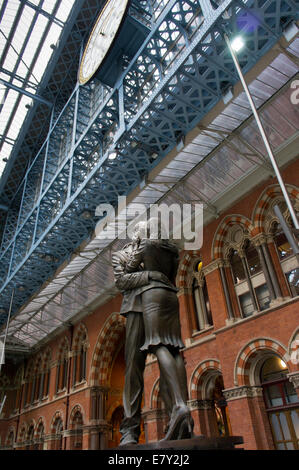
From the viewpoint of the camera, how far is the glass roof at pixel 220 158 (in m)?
9.03

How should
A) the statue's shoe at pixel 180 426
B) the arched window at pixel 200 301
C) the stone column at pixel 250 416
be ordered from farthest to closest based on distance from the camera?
the arched window at pixel 200 301
the stone column at pixel 250 416
the statue's shoe at pixel 180 426

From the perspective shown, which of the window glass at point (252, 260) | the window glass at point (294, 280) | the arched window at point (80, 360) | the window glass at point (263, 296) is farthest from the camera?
the arched window at point (80, 360)

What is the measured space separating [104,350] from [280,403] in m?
9.85

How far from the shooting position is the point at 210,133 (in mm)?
10258

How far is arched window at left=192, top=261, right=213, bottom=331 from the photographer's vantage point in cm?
1298

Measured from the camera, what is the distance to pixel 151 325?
370 cm

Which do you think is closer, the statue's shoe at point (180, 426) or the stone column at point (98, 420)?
the statue's shoe at point (180, 426)

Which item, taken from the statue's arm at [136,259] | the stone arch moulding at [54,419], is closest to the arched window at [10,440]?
the stone arch moulding at [54,419]

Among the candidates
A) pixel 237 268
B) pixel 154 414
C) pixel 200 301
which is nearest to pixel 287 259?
pixel 237 268

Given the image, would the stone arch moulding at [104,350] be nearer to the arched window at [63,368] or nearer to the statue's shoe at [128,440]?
the arched window at [63,368]

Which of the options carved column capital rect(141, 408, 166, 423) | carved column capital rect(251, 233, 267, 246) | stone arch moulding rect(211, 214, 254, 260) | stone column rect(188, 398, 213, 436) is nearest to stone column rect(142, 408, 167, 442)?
carved column capital rect(141, 408, 166, 423)

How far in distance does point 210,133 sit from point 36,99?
12.5 metres

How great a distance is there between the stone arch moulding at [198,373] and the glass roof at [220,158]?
5.17m
